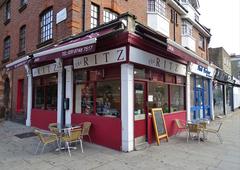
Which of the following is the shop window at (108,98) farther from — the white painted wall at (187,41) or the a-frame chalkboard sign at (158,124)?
the white painted wall at (187,41)

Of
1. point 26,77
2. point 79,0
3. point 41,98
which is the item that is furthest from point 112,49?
point 26,77

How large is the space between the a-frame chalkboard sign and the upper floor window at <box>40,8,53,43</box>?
6.65 metres

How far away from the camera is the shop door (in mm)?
7536

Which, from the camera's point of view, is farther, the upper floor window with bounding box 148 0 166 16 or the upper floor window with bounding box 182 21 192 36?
the upper floor window with bounding box 182 21 192 36

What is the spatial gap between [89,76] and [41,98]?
4508 millimetres

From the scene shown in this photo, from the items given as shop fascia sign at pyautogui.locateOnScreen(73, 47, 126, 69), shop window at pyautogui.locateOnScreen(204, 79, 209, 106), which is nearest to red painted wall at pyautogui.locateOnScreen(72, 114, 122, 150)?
shop fascia sign at pyautogui.locateOnScreen(73, 47, 126, 69)

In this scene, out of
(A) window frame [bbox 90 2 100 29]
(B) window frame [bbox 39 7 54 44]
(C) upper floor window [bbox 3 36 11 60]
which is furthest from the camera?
(C) upper floor window [bbox 3 36 11 60]

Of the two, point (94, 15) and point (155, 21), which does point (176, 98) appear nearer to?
point (94, 15)

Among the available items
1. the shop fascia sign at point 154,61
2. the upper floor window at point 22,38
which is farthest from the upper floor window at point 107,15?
the upper floor window at point 22,38

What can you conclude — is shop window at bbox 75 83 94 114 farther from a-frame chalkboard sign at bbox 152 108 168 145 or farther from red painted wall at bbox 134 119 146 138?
a-frame chalkboard sign at bbox 152 108 168 145

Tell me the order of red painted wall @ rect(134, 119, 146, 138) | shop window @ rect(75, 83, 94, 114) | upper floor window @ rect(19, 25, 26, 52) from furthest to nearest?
1. upper floor window @ rect(19, 25, 26, 52)
2. shop window @ rect(75, 83, 94, 114)
3. red painted wall @ rect(134, 119, 146, 138)

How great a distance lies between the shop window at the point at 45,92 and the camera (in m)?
10.7

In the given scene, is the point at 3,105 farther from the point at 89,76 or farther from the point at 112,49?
the point at 112,49

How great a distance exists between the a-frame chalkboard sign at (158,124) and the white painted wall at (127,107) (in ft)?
4.19
